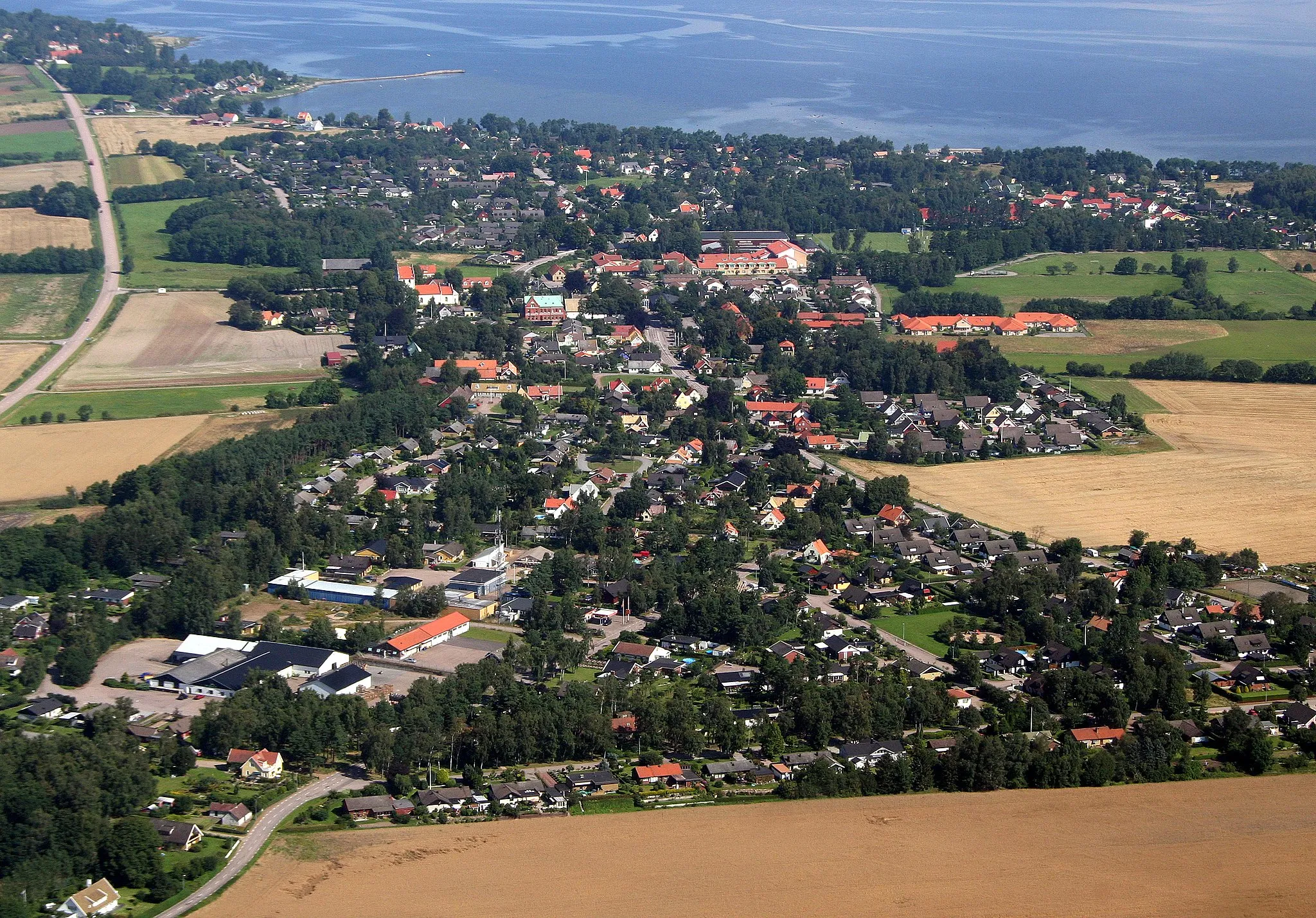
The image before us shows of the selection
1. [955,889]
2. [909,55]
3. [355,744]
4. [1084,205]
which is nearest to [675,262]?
[1084,205]

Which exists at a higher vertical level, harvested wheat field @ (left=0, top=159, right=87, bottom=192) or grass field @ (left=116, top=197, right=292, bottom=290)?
harvested wheat field @ (left=0, top=159, right=87, bottom=192)

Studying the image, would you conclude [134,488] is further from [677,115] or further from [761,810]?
[677,115]

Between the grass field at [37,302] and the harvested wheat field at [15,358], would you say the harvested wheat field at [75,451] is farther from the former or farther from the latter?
the grass field at [37,302]

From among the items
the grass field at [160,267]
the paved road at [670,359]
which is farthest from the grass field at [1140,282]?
the grass field at [160,267]

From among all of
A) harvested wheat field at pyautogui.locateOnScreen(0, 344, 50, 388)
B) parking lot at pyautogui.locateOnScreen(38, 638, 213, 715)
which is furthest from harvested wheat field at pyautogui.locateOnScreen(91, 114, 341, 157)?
parking lot at pyautogui.locateOnScreen(38, 638, 213, 715)

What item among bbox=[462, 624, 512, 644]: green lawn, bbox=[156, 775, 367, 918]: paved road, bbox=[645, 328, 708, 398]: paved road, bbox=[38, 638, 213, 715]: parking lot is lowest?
bbox=[156, 775, 367, 918]: paved road

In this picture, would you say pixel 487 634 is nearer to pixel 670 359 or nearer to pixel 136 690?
pixel 136 690

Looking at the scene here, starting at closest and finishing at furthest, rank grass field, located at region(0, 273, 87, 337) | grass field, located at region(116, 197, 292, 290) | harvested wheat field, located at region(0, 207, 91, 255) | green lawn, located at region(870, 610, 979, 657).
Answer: green lawn, located at region(870, 610, 979, 657)
grass field, located at region(0, 273, 87, 337)
grass field, located at region(116, 197, 292, 290)
harvested wheat field, located at region(0, 207, 91, 255)

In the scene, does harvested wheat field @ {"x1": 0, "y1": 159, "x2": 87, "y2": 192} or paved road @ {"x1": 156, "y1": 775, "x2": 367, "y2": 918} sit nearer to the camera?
paved road @ {"x1": 156, "y1": 775, "x2": 367, "y2": 918}

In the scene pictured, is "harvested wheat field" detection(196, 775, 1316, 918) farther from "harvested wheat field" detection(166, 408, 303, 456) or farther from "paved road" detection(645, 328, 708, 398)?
"paved road" detection(645, 328, 708, 398)
